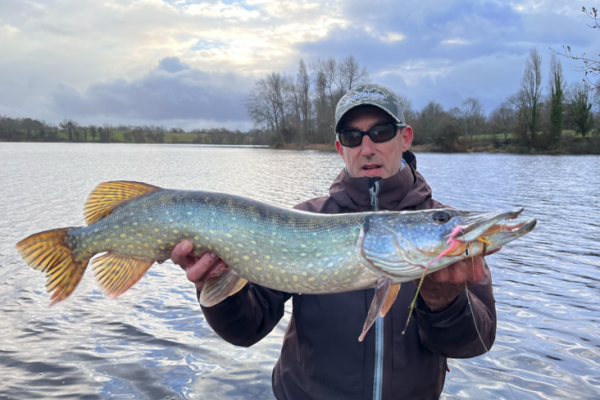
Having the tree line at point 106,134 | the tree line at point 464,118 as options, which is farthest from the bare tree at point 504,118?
the tree line at point 106,134

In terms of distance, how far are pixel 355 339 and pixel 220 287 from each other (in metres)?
0.76

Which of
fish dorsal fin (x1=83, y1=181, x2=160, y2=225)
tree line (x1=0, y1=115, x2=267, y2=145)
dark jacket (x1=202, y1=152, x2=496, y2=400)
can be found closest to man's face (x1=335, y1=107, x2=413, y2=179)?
dark jacket (x1=202, y1=152, x2=496, y2=400)

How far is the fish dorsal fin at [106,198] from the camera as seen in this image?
2.37 m

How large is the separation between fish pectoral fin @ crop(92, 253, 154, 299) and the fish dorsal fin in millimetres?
258

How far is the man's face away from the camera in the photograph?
2.61m

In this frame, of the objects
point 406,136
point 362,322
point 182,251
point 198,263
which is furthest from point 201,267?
point 406,136

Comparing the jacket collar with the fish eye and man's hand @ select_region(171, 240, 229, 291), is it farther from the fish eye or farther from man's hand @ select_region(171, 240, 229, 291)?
man's hand @ select_region(171, 240, 229, 291)

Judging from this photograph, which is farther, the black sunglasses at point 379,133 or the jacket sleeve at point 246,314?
the black sunglasses at point 379,133

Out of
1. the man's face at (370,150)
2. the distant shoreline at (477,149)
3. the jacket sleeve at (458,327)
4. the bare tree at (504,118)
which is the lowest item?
the jacket sleeve at (458,327)

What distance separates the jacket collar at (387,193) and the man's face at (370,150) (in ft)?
0.58

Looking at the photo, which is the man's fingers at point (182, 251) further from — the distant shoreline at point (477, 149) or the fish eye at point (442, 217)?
the distant shoreline at point (477, 149)

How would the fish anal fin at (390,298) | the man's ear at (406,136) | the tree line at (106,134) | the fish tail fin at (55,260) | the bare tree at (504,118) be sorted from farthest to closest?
the tree line at (106,134), the bare tree at (504,118), the man's ear at (406,136), the fish tail fin at (55,260), the fish anal fin at (390,298)

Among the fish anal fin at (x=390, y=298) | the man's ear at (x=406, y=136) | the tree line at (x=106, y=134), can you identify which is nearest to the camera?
the fish anal fin at (x=390, y=298)

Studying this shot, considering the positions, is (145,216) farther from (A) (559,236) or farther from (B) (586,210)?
(B) (586,210)
